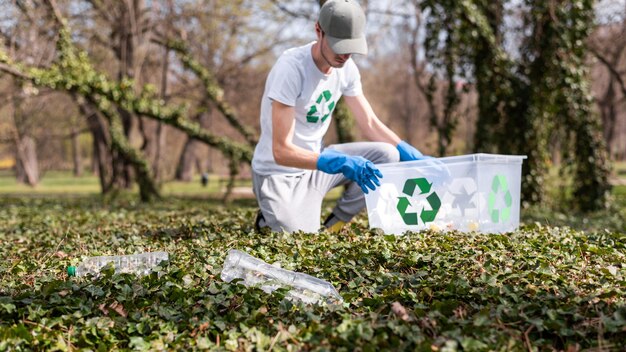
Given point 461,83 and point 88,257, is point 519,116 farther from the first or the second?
point 88,257

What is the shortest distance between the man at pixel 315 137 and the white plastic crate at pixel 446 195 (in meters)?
0.17

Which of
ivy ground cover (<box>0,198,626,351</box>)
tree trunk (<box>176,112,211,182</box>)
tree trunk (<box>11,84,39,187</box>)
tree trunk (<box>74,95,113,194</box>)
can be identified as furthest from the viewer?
tree trunk (<box>176,112,211,182</box>)

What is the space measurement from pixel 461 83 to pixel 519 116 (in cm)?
101

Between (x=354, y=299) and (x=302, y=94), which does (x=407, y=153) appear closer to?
(x=302, y=94)

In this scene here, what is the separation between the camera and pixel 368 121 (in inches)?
199

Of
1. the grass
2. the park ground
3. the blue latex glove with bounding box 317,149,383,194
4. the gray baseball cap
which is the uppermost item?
the gray baseball cap

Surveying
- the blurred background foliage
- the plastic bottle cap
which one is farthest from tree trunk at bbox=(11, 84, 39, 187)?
the plastic bottle cap

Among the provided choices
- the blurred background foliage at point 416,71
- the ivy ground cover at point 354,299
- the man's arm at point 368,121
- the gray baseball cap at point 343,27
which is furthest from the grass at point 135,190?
the ivy ground cover at point 354,299

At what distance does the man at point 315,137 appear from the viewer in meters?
4.16

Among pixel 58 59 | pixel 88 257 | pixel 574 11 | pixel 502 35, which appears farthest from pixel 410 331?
pixel 58 59

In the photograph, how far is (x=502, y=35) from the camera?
951cm

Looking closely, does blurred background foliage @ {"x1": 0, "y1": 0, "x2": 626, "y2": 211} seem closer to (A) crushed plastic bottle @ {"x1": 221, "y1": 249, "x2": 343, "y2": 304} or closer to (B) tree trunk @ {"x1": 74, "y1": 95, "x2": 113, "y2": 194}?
(B) tree trunk @ {"x1": 74, "y1": 95, "x2": 113, "y2": 194}

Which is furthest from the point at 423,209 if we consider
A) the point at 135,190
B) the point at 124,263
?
the point at 135,190

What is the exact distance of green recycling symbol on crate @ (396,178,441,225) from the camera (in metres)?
4.18
